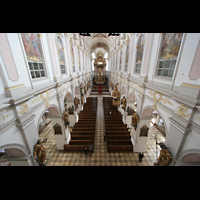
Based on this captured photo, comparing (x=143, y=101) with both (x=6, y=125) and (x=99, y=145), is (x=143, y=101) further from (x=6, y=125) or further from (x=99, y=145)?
(x=6, y=125)

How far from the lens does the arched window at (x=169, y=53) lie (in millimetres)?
3831

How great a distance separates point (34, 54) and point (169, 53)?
19.8 feet

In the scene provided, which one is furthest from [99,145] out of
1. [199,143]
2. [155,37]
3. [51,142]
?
[155,37]

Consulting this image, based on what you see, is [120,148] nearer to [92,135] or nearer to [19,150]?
[92,135]

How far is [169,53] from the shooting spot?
4.22 metres

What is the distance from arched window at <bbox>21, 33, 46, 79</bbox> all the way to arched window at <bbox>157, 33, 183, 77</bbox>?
595cm

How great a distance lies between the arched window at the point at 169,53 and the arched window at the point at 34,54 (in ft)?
19.5

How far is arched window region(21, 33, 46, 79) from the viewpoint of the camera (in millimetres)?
4082

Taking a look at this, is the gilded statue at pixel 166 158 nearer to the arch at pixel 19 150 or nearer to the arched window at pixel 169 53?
the arched window at pixel 169 53

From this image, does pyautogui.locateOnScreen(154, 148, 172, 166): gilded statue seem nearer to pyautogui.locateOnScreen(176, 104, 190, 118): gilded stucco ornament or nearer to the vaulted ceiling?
pyautogui.locateOnScreen(176, 104, 190, 118): gilded stucco ornament

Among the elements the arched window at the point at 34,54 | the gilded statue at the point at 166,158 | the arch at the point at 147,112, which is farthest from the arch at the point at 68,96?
the gilded statue at the point at 166,158

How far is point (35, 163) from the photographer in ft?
13.1

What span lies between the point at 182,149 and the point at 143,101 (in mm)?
3288
